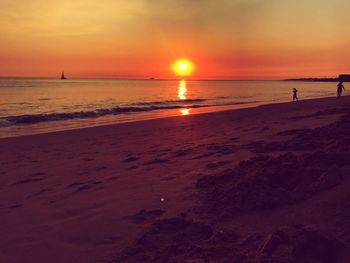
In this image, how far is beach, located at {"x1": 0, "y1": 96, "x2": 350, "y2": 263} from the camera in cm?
277

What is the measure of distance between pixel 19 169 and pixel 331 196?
619cm

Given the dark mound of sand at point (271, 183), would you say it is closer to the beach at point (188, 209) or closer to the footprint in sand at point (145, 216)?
the beach at point (188, 209)

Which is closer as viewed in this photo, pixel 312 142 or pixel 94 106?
pixel 312 142

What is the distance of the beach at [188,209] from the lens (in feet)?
9.07

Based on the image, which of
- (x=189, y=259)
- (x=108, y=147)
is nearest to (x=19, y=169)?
(x=108, y=147)

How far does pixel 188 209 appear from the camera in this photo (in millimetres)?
3996

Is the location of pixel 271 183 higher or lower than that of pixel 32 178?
higher

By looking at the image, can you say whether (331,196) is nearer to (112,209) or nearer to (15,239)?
(112,209)

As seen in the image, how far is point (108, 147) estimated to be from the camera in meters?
9.42

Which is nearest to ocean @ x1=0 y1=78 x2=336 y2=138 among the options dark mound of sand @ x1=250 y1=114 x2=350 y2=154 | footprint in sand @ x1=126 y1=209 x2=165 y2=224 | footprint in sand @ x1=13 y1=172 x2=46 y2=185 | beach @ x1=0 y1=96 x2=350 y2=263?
footprint in sand @ x1=13 y1=172 x2=46 y2=185

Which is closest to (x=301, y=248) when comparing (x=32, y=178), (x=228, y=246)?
(x=228, y=246)

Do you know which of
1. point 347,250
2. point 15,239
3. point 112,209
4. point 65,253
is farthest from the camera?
point 112,209

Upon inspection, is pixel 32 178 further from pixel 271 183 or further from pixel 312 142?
pixel 312 142

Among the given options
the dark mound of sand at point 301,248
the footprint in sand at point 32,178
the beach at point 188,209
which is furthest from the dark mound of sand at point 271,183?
the footprint in sand at point 32,178
